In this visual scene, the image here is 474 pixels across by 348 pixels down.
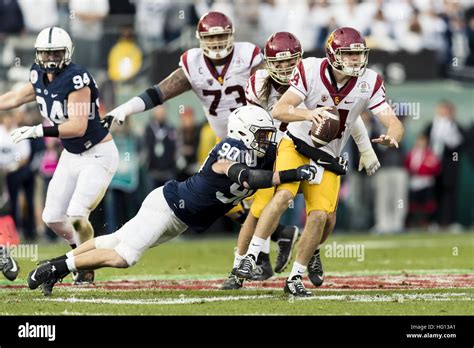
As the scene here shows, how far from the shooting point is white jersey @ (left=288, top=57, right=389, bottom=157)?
8.47m

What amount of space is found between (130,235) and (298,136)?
4.88ft

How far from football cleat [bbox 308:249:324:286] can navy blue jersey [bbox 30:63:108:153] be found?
6.56 feet

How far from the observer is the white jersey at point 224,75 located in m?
9.77

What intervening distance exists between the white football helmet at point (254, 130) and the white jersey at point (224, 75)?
1589 millimetres

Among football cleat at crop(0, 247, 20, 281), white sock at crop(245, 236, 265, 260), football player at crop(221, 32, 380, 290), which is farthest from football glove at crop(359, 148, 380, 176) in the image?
football cleat at crop(0, 247, 20, 281)

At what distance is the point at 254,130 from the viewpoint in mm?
8141

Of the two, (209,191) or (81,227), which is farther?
(81,227)

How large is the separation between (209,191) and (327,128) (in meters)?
0.96

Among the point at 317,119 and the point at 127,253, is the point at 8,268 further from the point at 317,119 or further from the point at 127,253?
the point at 317,119

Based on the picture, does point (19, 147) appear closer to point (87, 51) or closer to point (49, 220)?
point (87, 51)

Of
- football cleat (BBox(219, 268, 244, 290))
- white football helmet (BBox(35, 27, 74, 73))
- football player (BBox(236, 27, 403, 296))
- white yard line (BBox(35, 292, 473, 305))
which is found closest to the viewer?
white yard line (BBox(35, 292, 473, 305))

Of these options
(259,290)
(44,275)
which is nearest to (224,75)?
(259,290)

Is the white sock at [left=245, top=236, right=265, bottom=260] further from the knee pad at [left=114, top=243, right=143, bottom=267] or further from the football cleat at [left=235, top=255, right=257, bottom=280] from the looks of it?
the knee pad at [left=114, top=243, right=143, bottom=267]
